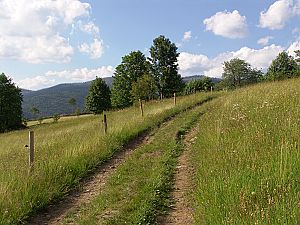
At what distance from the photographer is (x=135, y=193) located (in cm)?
681

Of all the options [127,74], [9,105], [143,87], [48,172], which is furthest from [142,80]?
[48,172]

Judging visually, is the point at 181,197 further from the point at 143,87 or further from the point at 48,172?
the point at 143,87

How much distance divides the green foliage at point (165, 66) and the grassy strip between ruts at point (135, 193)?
45427 millimetres

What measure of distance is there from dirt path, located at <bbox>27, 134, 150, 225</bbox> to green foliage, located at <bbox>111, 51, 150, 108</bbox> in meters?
52.5

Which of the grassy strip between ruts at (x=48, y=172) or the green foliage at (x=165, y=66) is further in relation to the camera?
the green foliage at (x=165, y=66)

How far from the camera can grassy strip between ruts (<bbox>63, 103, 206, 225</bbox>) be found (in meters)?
5.71

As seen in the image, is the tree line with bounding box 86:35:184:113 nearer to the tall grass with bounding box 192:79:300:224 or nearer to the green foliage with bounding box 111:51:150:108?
the green foliage with bounding box 111:51:150:108

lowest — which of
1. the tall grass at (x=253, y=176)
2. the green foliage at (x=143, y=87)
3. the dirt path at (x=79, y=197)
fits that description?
the dirt path at (x=79, y=197)

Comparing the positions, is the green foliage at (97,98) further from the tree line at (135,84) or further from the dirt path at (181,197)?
the dirt path at (181,197)

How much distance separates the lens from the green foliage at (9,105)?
58.3 m

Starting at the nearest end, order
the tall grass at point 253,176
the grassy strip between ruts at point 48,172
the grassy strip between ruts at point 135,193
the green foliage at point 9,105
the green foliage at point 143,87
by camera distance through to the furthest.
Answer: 1. the tall grass at point 253,176
2. the grassy strip between ruts at point 135,193
3. the grassy strip between ruts at point 48,172
4. the green foliage at point 143,87
5. the green foliage at point 9,105

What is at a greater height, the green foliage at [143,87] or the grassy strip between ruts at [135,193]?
the green foliage at [143,87]

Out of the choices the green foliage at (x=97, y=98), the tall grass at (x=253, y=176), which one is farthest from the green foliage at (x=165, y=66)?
the tall grass at (x=253, y=176)

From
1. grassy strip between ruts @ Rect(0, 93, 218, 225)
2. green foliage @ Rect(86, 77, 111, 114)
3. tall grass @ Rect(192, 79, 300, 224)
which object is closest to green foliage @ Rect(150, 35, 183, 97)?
green foliage @ Rect(86, 77, 111, 114)
